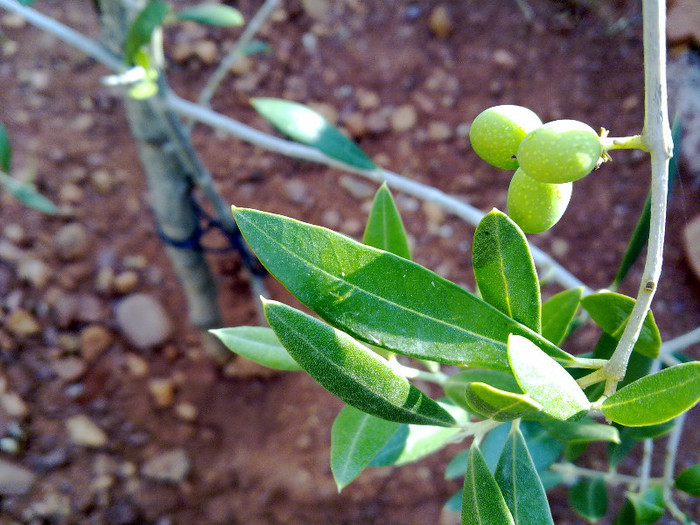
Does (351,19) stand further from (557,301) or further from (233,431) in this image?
(557,301)

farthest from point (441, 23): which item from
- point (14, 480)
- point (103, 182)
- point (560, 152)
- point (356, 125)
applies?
point (14, 480)

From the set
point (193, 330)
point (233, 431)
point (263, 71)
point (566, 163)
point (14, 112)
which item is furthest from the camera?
point (263, 71)

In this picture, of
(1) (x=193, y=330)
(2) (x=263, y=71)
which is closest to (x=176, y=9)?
(2) (x=263, y=71)

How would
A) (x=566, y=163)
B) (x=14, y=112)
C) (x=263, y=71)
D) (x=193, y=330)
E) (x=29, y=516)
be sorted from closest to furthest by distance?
(x=566, y=163) → (x=29, y=516) → (x=193, y=330) → (x=14, y=112) → (x=263, y=71)

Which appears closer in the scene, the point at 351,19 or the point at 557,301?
the point at 557,301

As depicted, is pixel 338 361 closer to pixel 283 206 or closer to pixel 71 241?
pixel 283 206

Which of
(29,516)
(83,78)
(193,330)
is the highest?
(83,78)
